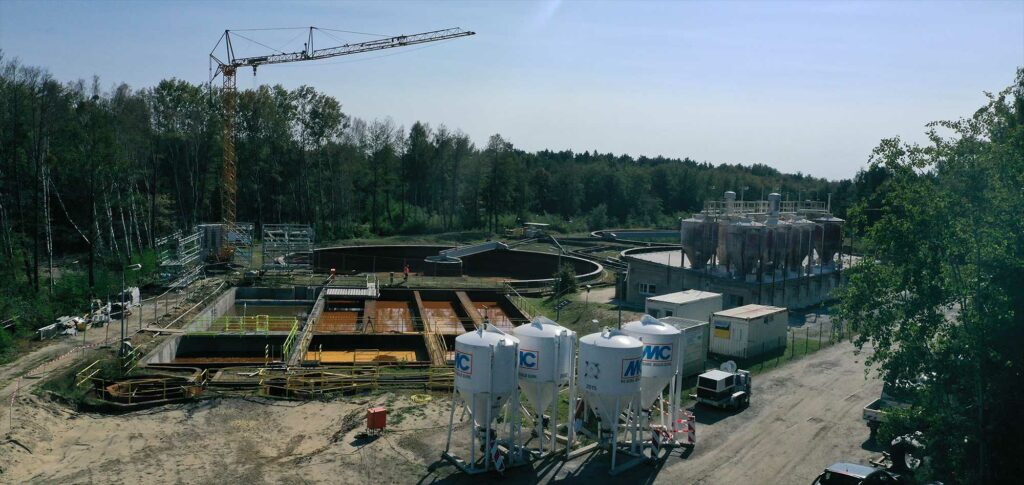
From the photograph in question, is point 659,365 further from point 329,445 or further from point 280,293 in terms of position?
point 280,293

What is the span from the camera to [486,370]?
18.1 meters

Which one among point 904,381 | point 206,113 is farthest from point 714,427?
point 206,113

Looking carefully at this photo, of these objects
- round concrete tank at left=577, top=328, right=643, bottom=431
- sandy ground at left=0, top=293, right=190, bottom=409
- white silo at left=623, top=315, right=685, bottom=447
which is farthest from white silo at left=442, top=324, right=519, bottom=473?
sandy ground at left=0, top=293, right=190, bottom=409

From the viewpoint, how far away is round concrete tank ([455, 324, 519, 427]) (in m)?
18.1

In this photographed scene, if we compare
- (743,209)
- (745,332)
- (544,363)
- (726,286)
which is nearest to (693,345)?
(745,332)

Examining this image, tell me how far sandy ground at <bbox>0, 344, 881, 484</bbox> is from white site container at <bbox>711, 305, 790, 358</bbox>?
493 cm

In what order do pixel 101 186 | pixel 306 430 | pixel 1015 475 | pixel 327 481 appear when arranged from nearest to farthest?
pixel 1015 475, pixel 327 481, pixel 306 430, pixel 101 186

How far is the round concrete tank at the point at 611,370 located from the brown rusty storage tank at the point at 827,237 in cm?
3250

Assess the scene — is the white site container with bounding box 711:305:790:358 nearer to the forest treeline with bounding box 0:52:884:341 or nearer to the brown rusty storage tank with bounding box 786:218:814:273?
the brown rusty storage tank with bounding box 786:218:814:273

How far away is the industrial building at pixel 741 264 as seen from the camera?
130 ft

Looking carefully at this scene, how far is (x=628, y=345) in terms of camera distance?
18594mm

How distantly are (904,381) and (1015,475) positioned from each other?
9.06 ft

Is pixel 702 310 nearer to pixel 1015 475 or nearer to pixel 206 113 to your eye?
pixel 1015 475

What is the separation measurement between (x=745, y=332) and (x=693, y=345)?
343 centimetres
